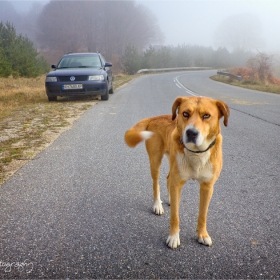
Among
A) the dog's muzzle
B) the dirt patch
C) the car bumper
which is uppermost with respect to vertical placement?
the dog's muzzle

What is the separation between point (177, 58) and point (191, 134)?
63787 millimetres

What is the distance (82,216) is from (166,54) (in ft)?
182

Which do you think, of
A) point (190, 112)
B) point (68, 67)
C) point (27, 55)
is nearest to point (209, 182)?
point (190, 112)

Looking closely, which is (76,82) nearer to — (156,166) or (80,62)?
(80,62)

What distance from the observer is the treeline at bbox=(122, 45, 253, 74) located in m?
40.3

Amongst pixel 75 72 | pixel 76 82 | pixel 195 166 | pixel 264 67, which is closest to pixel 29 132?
pixel 195 166

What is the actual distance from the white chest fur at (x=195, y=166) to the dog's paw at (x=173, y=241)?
510 mm

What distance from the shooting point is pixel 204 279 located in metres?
1.81

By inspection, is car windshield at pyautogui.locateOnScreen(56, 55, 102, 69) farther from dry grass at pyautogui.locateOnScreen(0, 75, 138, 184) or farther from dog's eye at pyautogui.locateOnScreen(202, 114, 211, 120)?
dog's eye at pyautogui.locateOnScreen(202, 114, 211, 120)

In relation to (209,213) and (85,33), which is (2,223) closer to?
(209,213)

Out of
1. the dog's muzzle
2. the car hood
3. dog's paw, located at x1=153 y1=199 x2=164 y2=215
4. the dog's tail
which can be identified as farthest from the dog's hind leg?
the car hood

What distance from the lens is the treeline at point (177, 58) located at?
1587 inches

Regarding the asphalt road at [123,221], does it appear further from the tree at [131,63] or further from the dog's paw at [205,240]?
the tree at [131,63]

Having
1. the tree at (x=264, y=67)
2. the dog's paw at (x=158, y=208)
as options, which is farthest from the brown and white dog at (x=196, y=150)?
the tree at (x=264, y=67)
